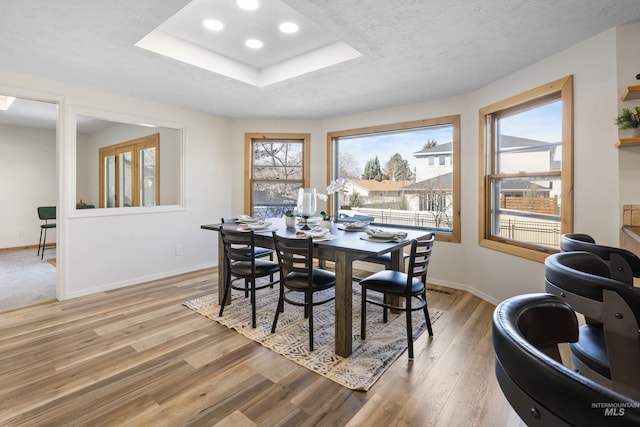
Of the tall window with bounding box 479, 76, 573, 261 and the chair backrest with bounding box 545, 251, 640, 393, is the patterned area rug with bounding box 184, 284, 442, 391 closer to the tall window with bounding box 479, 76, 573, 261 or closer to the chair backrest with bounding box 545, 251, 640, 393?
the tall window with bounding box 479, 76, 573, 261

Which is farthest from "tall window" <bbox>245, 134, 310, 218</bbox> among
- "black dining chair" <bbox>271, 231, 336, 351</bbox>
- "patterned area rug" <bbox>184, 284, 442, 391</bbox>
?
"black dining chair" <bbox>271, 231, 336, 351</bbox>

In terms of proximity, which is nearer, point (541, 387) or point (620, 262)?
point (541, 387)

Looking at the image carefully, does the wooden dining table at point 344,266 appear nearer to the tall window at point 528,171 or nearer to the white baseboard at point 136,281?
the tall window at point 528,171

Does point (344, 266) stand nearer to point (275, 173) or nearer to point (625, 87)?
point (625, 87)

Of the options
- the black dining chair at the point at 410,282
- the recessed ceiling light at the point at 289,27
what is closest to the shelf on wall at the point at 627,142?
the black dining chair at the point at 410,282

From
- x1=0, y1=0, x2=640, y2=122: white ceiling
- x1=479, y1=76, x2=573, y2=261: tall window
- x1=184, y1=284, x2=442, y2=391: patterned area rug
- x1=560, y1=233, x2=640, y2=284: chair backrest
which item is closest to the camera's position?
x1=560, y1=233, x2=640, y2=284: chair backrest

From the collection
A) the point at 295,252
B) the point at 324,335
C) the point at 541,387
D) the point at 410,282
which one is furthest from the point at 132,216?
the point at 541,387

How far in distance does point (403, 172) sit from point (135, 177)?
12.5ft

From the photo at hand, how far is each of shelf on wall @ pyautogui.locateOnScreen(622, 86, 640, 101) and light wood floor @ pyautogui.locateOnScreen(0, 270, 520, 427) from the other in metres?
1.99

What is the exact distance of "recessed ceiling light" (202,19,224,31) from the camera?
2543 mm

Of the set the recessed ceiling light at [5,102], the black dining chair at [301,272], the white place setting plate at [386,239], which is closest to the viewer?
the black dining chair at [301,272]

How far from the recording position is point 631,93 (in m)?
2.14

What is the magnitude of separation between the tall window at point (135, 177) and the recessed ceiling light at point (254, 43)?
7.29ft

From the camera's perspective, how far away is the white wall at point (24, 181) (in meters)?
6.17
